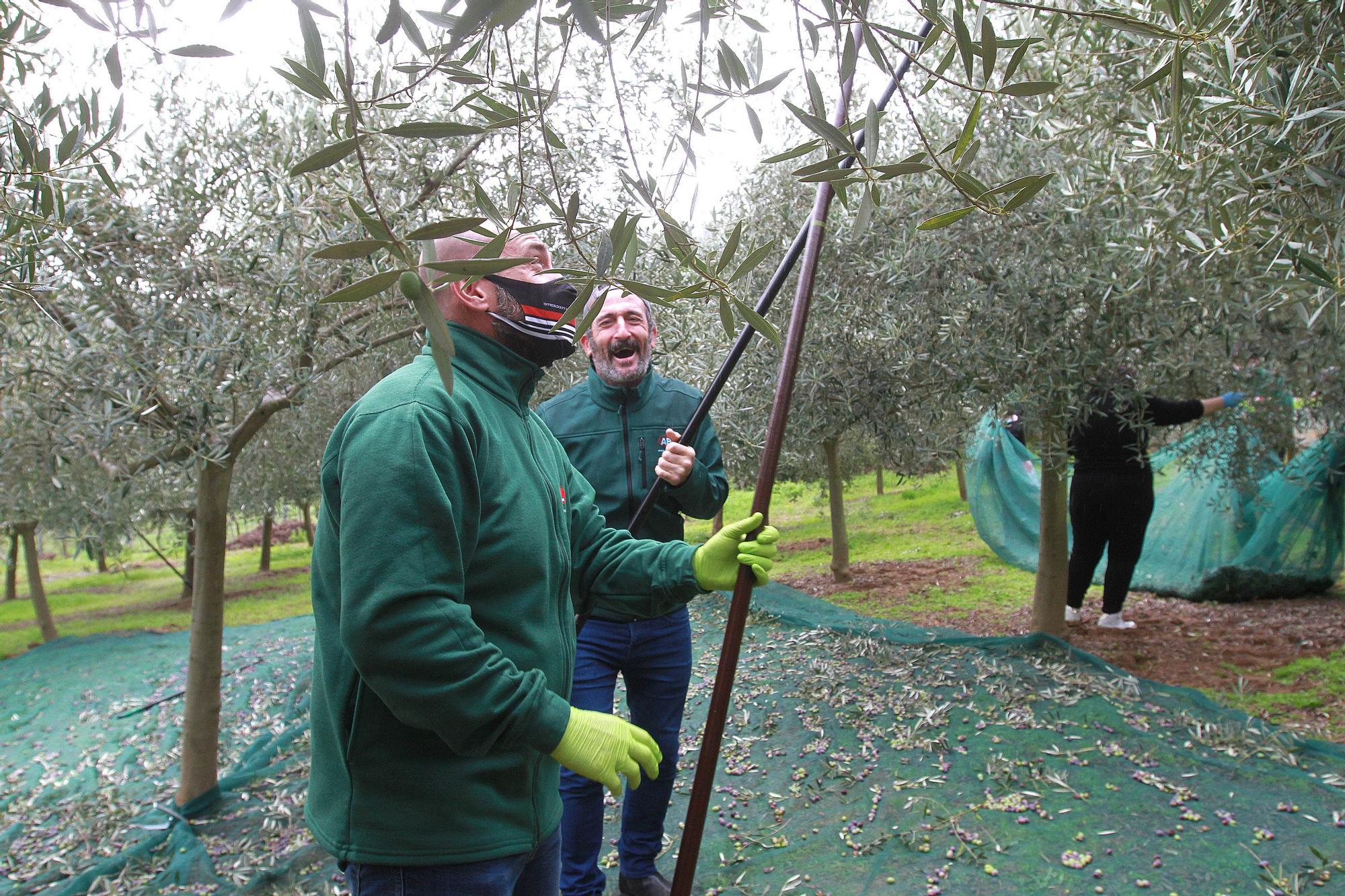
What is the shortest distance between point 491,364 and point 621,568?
0.68 meters

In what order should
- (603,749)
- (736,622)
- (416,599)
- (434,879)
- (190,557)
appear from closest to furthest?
(416,599), (434,879), (603,749), (736,622), (190,557)

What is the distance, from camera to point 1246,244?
293 cm

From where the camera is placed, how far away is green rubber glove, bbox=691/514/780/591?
2.10 meters

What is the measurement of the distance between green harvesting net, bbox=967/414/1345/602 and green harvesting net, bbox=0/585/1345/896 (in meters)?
2.13

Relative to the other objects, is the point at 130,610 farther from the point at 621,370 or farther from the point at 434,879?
the point at 434,879

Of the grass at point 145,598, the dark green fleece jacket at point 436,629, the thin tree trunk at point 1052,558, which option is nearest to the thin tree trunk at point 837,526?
the thin tree trunk at point 1052,558

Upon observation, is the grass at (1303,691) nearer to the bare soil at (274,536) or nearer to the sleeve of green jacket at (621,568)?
the sleeve of green jacket at (621,568)

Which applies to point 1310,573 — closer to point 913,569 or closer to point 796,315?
point 913,569

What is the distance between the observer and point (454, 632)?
1495mm

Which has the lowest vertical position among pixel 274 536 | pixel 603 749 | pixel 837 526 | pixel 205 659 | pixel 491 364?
pixel 274 536

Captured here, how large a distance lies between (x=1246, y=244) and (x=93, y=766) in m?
7.11

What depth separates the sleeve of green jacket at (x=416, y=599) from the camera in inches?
57.8

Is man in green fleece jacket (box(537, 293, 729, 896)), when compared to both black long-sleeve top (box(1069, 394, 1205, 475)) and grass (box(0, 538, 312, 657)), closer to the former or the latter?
black long-sleeve top (box(1069, 394, 1205, 475))

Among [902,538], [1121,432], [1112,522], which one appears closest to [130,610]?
[902,538]
